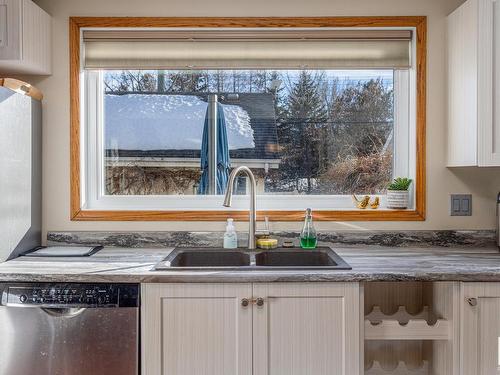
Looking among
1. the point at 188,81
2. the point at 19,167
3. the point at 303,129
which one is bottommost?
the point at 19,167

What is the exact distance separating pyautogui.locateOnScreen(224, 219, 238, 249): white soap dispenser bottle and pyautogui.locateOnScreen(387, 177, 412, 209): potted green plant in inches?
32.1

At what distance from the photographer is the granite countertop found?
1869 mm

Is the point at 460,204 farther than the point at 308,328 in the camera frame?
Yes

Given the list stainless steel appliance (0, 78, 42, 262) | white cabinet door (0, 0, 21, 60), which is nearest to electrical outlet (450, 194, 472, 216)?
stainless steel appliance (0, 78, 42, 262)

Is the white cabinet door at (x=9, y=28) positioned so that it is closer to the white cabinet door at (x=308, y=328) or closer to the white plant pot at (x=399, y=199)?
the white cabinet door at (x=308, y=328)

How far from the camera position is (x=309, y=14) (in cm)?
251

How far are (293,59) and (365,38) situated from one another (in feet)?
1.24

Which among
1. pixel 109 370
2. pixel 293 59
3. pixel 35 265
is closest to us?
pixel 109 370

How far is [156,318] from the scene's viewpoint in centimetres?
188

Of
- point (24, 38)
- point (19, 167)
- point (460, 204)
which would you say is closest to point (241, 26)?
point (24, 38)

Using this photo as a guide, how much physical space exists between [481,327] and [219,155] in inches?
57.9

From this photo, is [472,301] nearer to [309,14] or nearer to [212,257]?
[212,257]

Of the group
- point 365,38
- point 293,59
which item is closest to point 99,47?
point 293,59

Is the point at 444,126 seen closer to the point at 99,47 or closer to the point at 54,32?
the point at 99,47
